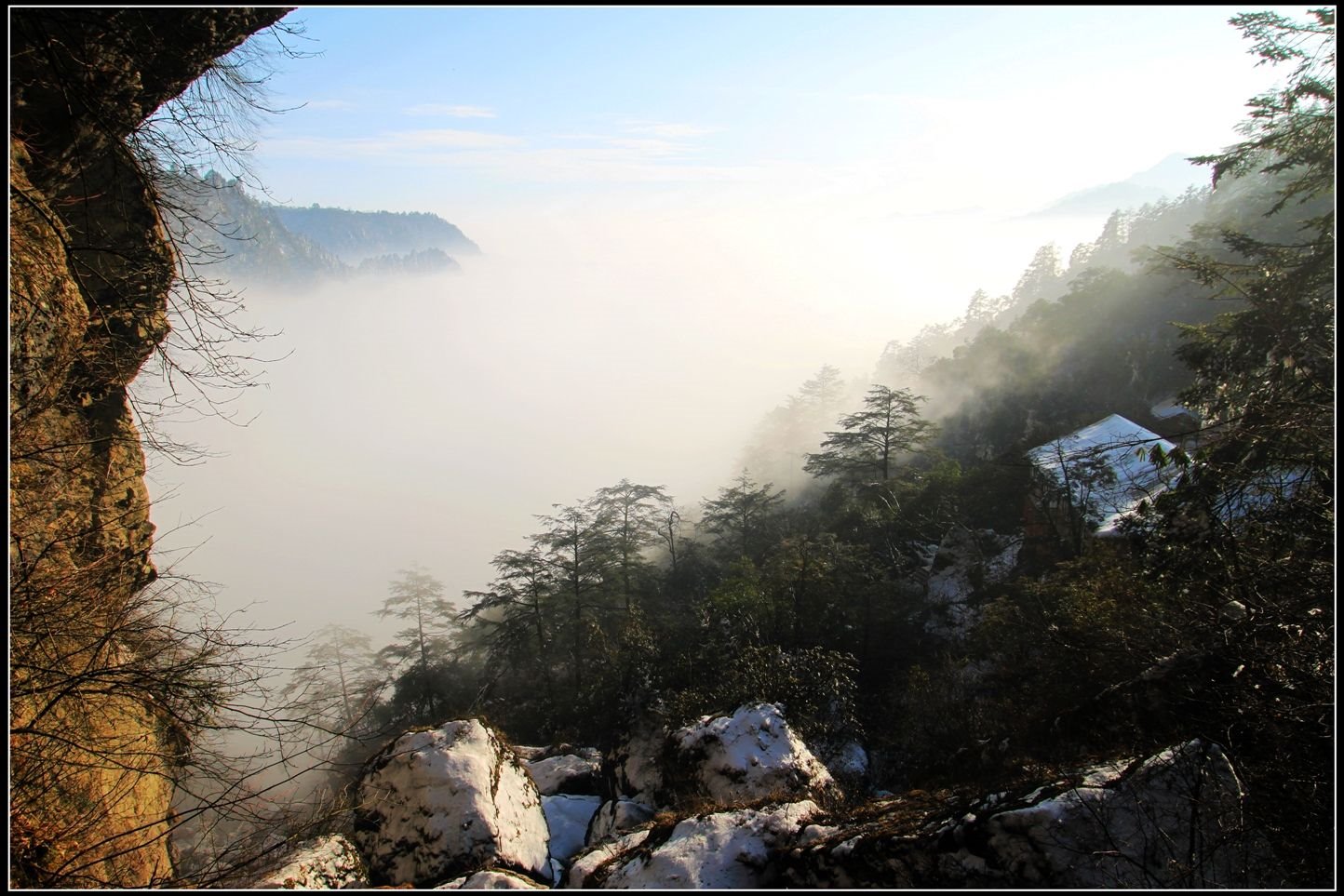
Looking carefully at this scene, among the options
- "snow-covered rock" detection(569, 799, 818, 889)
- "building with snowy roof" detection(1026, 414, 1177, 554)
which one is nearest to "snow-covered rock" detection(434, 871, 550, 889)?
"snow-covered rock" detection(569, 799, 818, 889)

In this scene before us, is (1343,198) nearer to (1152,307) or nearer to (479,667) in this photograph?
(479,667)

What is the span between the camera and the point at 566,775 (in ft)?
48.3

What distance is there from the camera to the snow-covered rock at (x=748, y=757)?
9945 millimetres

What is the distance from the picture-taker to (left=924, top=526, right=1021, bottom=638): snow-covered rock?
68.1 ft

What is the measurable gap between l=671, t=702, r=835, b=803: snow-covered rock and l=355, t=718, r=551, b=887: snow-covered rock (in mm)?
3036

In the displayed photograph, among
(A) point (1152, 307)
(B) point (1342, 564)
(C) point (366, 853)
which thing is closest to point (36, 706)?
(C) point (366, 853)

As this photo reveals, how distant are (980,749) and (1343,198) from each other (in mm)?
10013

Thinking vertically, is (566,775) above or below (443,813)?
below

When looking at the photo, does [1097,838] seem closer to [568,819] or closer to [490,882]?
[490,882]

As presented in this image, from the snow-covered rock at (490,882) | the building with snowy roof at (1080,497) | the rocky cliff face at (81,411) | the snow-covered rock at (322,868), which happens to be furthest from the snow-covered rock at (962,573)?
the rocky cliff face at (81,411)

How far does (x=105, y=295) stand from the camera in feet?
20.3

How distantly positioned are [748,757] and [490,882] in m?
5.12

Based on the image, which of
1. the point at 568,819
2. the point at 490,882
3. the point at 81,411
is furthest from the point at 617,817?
the point at 81,411

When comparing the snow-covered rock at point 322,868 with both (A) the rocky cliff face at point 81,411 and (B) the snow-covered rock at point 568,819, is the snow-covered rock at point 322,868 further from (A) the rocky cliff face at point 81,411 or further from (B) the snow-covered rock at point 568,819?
(B) the snow-covered rock at point 568,819
